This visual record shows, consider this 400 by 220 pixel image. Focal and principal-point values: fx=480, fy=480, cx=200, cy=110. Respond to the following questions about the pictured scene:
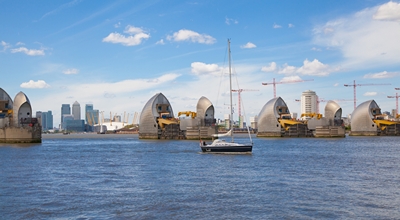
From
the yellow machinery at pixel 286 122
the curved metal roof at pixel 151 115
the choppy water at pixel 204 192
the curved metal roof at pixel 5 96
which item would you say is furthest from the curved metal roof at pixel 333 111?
the choppy water at pixel 204 192

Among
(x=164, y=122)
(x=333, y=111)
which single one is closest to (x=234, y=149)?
(x=164, y=122)

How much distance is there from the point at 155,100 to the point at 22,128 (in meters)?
33.9

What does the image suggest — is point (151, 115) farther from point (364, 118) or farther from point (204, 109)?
point (364, 118)

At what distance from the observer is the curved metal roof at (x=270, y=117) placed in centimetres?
12769

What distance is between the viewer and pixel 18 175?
36344 millimetres

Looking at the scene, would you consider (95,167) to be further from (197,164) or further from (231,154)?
(231,154)

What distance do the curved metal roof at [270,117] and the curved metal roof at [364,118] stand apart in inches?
878

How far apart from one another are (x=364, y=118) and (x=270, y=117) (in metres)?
27.3

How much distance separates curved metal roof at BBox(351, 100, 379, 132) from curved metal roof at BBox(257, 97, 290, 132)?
22.3 metres

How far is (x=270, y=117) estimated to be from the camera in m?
128

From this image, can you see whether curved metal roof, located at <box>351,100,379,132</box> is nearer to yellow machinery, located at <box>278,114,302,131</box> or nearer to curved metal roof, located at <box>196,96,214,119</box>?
yellow machinery, located at <box>278,114,302,131</box>

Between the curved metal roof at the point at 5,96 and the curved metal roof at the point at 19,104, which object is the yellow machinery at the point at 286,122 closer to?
the curved metal roof at the point at 19,104

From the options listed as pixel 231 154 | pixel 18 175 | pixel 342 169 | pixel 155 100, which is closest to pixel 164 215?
pixel 18 175

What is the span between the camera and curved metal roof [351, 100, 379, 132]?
13238cm
